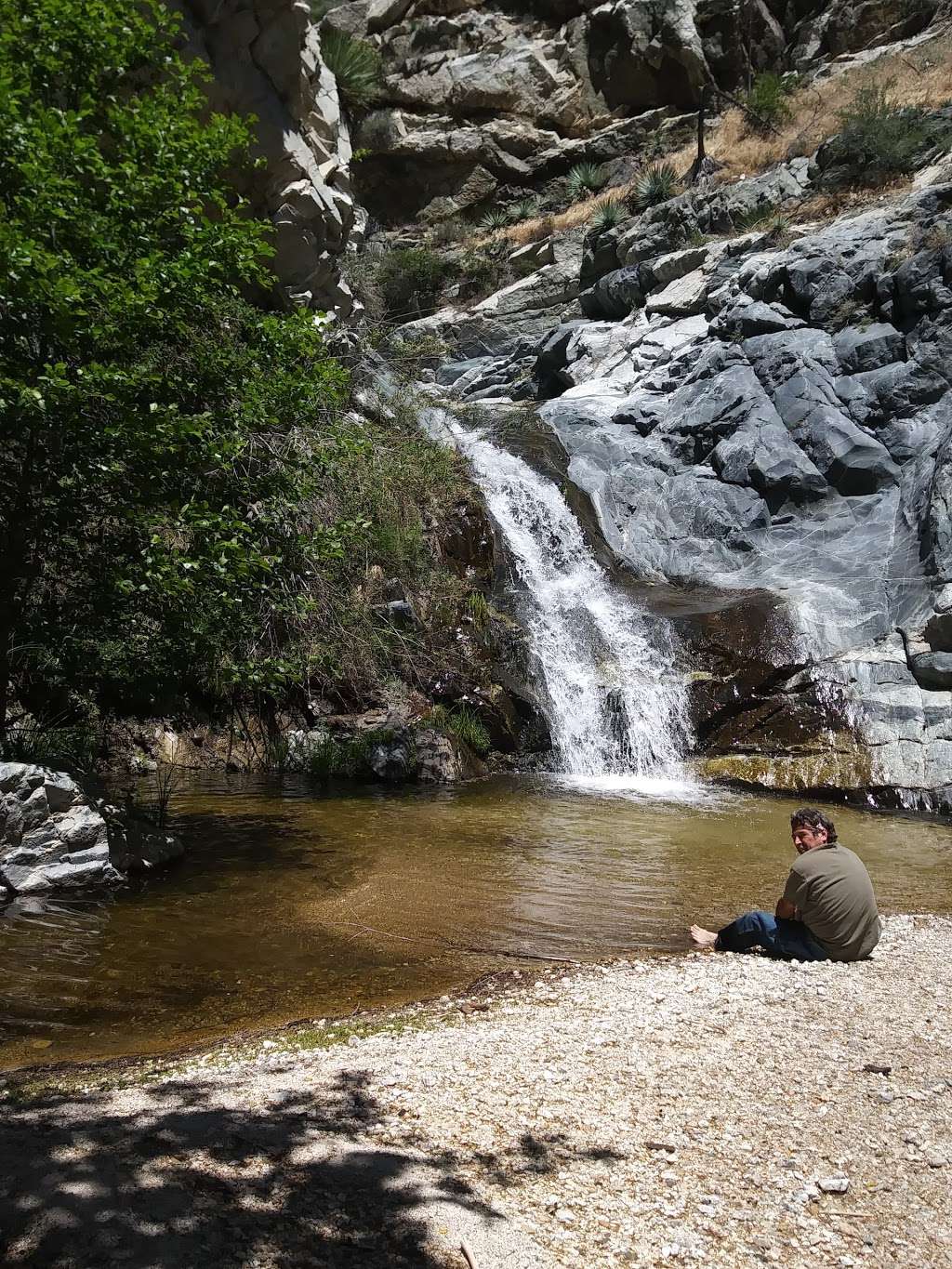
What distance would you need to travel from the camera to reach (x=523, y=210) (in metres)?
37.5

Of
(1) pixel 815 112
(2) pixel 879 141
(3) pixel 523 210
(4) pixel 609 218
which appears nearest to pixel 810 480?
(2) pixel 879 141

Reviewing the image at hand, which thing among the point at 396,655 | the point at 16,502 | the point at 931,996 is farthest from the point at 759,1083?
the point at 396,655

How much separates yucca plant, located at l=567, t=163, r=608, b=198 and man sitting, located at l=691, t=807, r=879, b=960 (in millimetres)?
36742

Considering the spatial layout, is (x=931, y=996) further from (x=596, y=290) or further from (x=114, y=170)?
(x=596, y=290)

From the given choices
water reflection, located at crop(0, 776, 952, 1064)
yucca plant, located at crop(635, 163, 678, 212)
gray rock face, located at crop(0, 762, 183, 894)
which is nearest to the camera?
water reflection, located at crop(0, 776, 952, 1064)

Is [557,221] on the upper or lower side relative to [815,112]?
lower

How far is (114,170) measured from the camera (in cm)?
624

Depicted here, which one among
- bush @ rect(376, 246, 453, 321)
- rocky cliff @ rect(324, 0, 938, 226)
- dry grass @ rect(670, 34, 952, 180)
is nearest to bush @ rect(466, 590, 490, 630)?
dry grass @ rect(670, 34, 952, 180)

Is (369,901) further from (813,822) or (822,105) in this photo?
(822,105)

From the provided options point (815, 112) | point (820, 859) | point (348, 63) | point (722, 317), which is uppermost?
point (815, 112)

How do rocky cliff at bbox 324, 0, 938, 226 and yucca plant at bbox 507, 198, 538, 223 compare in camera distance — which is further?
yucca plant at bbox 507, 198, 538, 223

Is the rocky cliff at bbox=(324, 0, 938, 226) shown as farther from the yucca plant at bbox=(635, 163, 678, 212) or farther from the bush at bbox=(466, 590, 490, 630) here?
the bush at bbox=(466, 590, 490, 630)

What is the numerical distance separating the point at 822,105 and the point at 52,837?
35.7 metres

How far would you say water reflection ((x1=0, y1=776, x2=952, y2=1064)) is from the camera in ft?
16.7
